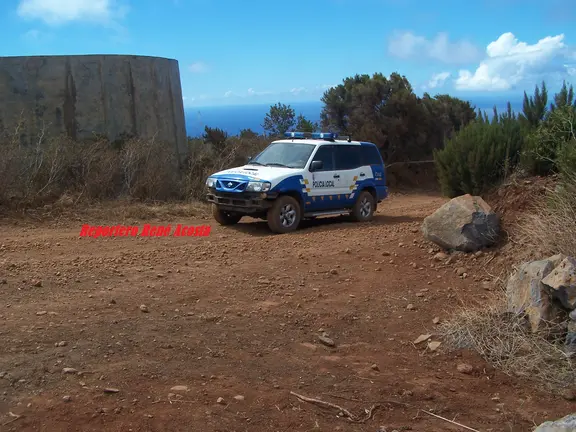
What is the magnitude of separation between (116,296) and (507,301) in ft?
13.0

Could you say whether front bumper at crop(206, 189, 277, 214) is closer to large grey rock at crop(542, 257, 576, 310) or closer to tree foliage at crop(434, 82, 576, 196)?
tree foliage at crop(434, 82, 576, 196)

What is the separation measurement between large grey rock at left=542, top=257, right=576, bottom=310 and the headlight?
627 centimetres

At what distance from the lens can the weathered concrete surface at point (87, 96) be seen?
1631 centimetres

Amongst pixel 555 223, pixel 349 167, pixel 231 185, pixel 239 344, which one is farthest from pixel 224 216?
pixel 239 344

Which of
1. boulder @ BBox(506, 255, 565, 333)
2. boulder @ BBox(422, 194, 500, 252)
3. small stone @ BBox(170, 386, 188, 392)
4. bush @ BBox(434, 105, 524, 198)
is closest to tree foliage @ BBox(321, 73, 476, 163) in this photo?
bush @ BBox(434, 105, 524, 198)

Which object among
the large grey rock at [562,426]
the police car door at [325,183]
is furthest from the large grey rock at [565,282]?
the police car door at [325,183]

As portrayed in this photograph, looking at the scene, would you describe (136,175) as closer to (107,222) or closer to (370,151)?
(107,222)

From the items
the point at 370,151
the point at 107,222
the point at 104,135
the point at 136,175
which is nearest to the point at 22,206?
the point at 107,222

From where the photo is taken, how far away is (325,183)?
40.8 ft

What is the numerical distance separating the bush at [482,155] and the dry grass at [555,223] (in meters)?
1.98

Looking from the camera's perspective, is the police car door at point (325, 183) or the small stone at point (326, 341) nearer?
the small stone at point (326, 341)

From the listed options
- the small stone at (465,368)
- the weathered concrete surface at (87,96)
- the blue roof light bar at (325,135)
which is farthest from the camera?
the weathered concrete surface at (87,96)

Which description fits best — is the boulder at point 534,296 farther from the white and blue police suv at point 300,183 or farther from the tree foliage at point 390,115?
the tree foliage at point 390,115

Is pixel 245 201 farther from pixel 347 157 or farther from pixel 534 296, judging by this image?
pixel 534 296
